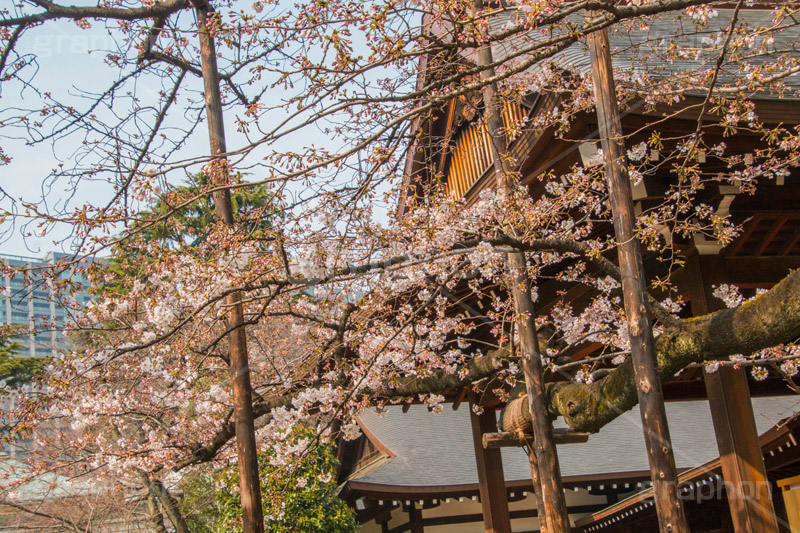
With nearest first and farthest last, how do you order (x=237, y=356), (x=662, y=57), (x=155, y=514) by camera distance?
1. (x=237, y=356)
2. (x=662, y=57)
3. (x=155, y=514)

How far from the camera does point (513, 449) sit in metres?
12.7

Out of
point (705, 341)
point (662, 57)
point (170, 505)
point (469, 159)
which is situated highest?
point (469, 159)

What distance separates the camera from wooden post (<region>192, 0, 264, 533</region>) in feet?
19.1

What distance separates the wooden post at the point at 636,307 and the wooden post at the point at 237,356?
309cm

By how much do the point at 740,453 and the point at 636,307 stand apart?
204cm

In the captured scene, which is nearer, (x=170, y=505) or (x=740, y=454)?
(x=740, y=454)

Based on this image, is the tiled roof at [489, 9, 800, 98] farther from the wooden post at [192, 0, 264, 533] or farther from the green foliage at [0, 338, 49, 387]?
the green foliage at [0, 338, 49, 387]

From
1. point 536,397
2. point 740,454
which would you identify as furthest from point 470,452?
point 740,454

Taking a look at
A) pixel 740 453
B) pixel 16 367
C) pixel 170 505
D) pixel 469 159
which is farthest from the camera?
pixel 16 367

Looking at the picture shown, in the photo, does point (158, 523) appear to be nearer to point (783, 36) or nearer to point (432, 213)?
point (432, 213)

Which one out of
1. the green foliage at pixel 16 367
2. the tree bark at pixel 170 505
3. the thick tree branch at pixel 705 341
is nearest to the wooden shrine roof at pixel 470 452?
the tree bark at pixel 170 505

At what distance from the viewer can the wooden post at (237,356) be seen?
5816 millimetres

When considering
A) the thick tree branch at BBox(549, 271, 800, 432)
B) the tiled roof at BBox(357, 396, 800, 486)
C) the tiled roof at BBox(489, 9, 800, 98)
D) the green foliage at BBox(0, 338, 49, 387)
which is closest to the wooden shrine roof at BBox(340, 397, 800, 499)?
the tiled roof at BBox(357, 396, 800, 486)

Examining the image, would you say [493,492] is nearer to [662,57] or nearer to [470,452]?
[662,57]
